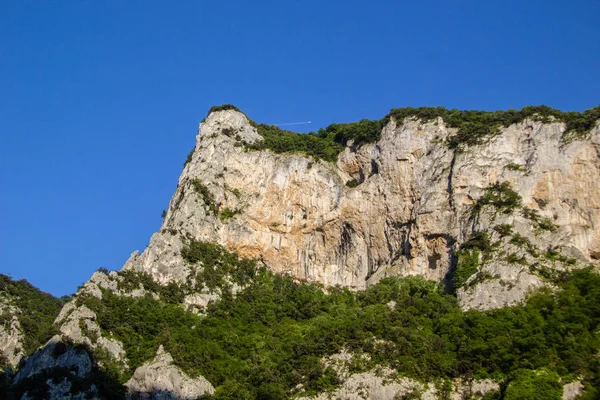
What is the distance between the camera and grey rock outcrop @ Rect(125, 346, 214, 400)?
58969 mm

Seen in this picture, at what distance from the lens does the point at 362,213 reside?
262ft

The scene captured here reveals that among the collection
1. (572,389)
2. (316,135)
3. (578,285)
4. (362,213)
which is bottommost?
(572,389)

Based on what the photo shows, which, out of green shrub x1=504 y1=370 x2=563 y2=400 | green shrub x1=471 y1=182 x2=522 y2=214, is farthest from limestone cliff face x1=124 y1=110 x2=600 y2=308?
green shrub x1=504 y1=370 x2=563 y2=400

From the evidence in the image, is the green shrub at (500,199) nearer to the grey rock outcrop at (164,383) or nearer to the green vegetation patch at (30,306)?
the grey rock outcrop at (164,383)

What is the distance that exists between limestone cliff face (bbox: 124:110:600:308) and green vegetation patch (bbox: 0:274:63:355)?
1145 cm

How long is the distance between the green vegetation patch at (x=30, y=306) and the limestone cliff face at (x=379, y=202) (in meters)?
11.4

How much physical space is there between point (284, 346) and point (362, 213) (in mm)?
20063

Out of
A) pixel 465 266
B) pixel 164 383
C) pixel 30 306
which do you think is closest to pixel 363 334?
pixel 465 266

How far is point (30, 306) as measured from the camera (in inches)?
3137

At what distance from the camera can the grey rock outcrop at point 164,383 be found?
5897 cm

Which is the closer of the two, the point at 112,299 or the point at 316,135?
the point at 112,299

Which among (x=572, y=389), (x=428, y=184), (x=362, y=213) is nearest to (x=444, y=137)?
(x=428, y=184)

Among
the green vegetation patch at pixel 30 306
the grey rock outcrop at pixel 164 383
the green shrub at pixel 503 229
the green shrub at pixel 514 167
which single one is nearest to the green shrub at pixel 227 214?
the green vegetation patch at pixel 30 306

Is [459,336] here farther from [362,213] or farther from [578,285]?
[362,213]
